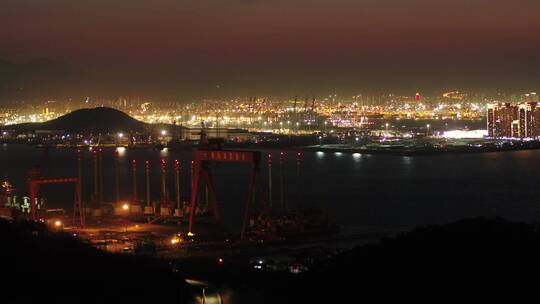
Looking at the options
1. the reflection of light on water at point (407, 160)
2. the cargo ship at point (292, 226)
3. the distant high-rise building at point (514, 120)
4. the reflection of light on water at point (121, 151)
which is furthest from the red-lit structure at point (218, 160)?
the distant high-rise building at point (514, 120)

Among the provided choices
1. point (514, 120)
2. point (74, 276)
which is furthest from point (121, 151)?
point (74, 276)

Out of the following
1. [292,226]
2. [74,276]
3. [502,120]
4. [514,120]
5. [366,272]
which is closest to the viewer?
[366,272]

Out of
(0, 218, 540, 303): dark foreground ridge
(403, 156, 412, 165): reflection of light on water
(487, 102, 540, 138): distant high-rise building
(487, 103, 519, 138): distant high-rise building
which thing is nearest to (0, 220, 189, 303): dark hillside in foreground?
(0, 218, 540, 303): dark foreground ridge

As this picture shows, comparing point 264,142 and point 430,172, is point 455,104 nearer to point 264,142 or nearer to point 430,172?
point 264,142

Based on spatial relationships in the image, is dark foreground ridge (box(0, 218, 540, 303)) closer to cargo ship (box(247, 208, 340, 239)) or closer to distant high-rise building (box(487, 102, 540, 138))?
cargo ship (box(247, 208, 340, 239))

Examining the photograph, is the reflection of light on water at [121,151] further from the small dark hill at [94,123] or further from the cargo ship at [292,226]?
the cargo ship at [292,226]

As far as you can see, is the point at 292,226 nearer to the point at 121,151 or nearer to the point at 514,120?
the point at 121,151

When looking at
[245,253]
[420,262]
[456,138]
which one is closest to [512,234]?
[420,262]
